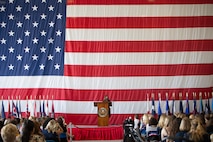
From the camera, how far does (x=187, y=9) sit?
42.1 ft

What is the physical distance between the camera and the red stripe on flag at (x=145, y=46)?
12742 millimetres

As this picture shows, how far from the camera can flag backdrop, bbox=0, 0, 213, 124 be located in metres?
12.7

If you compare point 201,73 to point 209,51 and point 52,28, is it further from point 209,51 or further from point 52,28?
point 52,28

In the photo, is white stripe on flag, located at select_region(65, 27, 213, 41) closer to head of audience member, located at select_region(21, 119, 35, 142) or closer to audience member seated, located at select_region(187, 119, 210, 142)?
audience member seated, located at select_region(187, 119, 210, 142)

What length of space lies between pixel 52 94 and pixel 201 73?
15.7ft

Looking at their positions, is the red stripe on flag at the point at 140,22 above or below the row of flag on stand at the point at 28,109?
above

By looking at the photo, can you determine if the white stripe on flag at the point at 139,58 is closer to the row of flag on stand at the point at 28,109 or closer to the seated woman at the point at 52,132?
the row of flag on stand at the point at 28,109

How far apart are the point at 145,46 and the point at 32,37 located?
12.0ft

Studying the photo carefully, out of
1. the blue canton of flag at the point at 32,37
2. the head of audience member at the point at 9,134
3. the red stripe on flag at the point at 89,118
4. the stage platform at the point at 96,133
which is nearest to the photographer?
the head of audience member at the point at 9,134

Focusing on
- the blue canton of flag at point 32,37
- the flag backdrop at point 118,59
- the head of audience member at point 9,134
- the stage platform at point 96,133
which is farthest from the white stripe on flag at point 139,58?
the head of audience member at point 9,134

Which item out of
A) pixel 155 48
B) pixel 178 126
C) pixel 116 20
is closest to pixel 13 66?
pixel 116 20

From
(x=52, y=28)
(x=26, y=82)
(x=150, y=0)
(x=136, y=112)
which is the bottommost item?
(x=136, y=112)

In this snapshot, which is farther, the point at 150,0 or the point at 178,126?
the point at 150,0

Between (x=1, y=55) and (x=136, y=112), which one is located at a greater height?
(x=1, y=55)
